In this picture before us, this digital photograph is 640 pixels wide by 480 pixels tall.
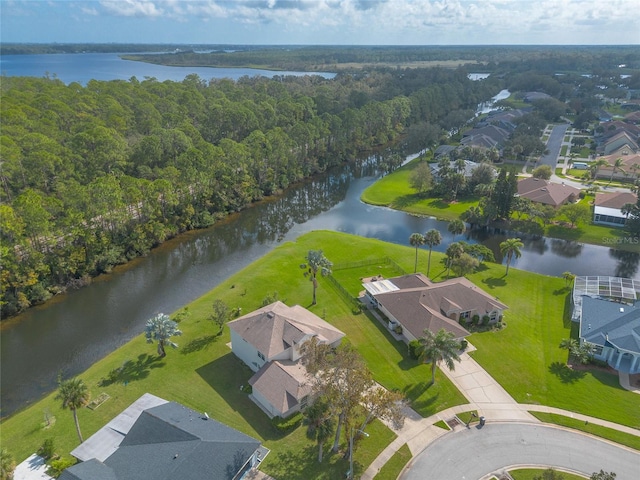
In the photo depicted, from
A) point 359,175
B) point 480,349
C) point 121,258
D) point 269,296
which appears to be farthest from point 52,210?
point 359,175

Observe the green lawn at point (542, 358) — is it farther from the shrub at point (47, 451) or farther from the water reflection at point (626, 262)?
the shrub at point (47, 451)

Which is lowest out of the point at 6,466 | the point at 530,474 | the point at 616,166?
the point at 530,474

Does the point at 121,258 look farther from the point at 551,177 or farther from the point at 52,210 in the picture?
the point at 551,177

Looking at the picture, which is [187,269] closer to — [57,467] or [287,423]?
[287,423]

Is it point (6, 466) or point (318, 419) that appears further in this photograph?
point (318, 419)

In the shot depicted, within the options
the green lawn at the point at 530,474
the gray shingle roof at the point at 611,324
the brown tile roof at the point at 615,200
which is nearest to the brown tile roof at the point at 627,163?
the brown tile roof at the point at 615,200

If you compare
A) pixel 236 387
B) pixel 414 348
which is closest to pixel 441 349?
pixel 414 348
